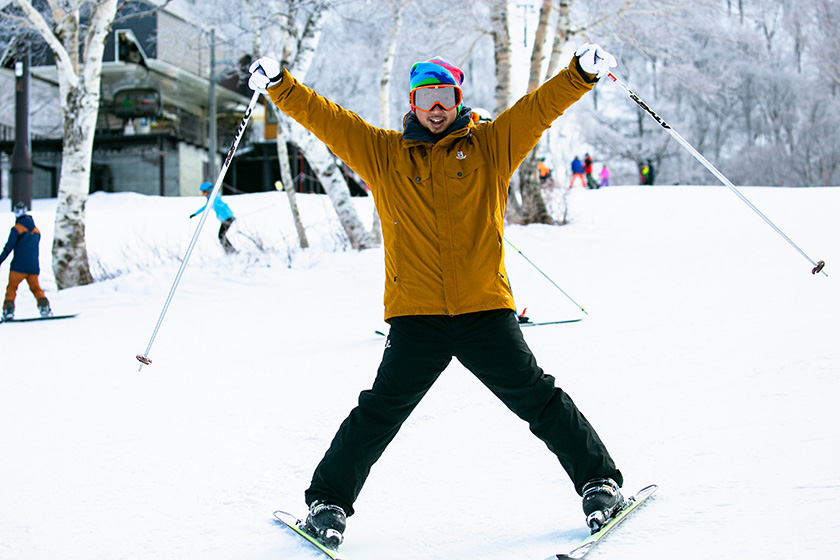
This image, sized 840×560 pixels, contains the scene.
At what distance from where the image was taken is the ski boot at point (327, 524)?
2.62 meters

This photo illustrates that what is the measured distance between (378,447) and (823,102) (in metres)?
36.6

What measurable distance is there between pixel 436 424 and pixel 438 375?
60.9 inches

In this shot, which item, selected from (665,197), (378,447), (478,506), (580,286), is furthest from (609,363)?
(665,197)

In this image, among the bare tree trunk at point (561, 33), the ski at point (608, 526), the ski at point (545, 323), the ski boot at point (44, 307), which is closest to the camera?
the ski at point (608, 526)

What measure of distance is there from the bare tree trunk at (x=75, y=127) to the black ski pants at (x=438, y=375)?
9.22 m

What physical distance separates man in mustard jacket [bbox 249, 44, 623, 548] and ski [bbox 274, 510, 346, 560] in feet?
0.10

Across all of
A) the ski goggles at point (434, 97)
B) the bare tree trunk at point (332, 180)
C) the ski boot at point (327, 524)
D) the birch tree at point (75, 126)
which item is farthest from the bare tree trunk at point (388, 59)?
the ski boot at point (327, 524)

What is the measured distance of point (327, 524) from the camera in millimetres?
2639

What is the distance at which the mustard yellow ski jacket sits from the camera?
104 inches

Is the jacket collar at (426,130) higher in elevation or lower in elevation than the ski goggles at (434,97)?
lower

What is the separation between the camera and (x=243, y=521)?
2.97 metres

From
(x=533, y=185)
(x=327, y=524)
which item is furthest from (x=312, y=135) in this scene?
(x=327, y=524)

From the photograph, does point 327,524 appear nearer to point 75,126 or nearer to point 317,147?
point 317,147

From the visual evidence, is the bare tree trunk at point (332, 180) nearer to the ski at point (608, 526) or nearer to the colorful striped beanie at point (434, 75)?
the colorful striped beanie at point (434, 75)
